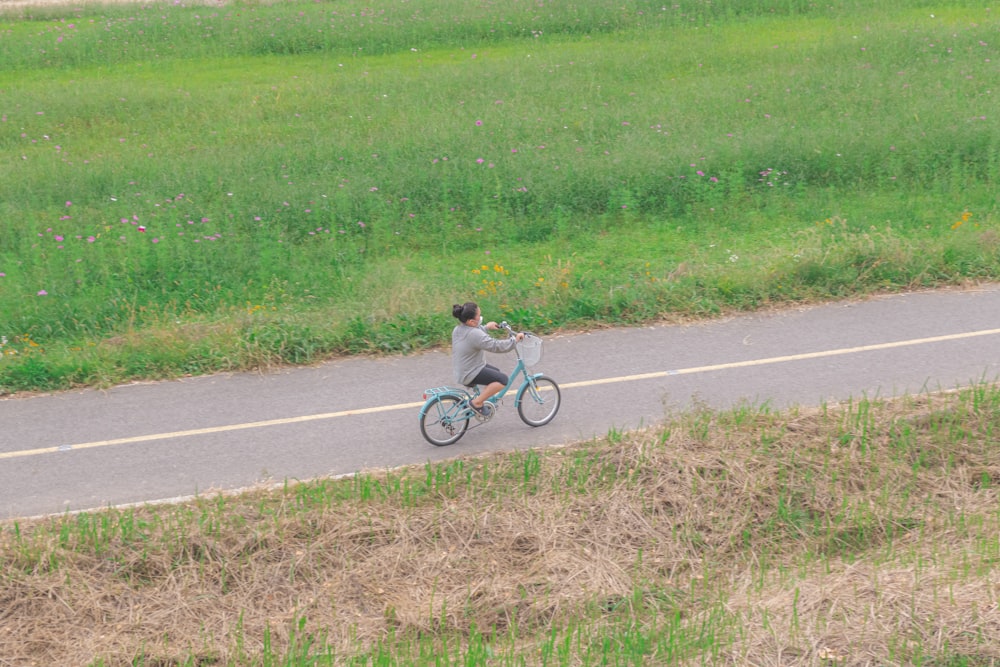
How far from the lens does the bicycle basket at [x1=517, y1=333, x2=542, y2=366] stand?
8.21 metres

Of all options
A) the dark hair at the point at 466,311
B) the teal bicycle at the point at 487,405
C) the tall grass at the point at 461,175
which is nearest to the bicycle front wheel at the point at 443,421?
the teal bicycle at the point at 487,405

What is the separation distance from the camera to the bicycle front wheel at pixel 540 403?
28.5 ft

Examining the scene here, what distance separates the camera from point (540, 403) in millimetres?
8719

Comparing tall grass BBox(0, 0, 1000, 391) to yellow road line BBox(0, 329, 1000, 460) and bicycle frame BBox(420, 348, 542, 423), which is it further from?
bicycle frame BBox(420, 348, 542, 423)

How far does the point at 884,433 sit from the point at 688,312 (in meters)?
3.26

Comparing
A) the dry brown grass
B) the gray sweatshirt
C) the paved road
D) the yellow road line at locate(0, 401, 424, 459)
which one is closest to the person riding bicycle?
the gray sweatshirt

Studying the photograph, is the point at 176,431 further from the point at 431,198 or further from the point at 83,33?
the point at 83,33

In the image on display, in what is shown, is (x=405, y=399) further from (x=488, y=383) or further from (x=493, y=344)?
(x=493, y=344)

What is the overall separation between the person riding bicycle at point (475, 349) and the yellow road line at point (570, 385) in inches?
34.5

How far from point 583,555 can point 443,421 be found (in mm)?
1921

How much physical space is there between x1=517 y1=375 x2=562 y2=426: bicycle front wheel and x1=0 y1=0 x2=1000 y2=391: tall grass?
214cm

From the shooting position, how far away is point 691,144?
16.0 m

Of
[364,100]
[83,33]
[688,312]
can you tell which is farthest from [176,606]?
[83,33]

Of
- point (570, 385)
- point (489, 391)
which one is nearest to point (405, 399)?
point (489, 391)
